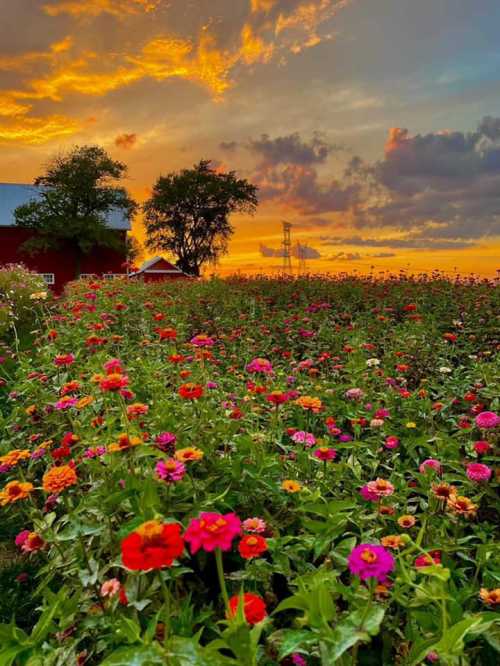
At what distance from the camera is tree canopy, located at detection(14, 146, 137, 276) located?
91.1 ft

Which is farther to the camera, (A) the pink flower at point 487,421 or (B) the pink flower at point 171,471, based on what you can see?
(A) the pink flower at point 487,421

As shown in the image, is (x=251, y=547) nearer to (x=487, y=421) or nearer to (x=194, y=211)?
(x=487, y=421)

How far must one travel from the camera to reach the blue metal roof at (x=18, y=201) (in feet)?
95.9

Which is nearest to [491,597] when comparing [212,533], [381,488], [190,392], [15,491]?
[381,488]

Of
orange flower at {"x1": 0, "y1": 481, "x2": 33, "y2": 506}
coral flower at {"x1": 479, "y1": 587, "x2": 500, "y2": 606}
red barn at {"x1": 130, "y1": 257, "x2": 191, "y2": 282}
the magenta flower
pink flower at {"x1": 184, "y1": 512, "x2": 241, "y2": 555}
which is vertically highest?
red barn at {"x1": 130, "y1": 257, "x2": 191, "y2": 282}

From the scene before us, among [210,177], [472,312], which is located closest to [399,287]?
[472,312]

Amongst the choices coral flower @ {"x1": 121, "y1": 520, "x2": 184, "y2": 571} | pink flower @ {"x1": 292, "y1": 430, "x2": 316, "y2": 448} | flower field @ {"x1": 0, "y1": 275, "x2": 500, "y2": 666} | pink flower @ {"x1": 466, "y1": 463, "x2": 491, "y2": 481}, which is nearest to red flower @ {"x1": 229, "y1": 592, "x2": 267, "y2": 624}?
flower field @ {"x1": 0, "y1": 275, "x2": 500, "y2": 666}

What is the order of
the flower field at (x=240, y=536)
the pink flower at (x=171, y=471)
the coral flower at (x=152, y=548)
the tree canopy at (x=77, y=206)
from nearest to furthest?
the coral flower at (x=152, y=548) → the flower field at (x=240, y=536) → the pink flower at (x=171, y=471) → the tree canopy at (x=77, y=206)

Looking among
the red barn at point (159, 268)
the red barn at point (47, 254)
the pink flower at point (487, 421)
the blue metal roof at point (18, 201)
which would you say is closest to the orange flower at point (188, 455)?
the pink flower at point (487, 421)

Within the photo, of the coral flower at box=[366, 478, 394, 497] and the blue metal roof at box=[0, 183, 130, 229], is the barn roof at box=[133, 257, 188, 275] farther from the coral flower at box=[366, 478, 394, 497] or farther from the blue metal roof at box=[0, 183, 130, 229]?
the coral flower at box=[366, 478, 394, 497]

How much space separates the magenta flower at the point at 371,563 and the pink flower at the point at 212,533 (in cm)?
25

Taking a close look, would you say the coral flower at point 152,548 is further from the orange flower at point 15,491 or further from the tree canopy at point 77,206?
the tree canopy at point 77,206

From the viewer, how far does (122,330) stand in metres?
6.20

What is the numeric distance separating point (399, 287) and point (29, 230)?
25404mm
